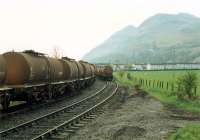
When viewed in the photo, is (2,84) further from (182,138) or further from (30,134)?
(182,138)

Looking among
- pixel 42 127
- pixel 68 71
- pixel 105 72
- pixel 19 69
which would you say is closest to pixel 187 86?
→ pixel 68 71

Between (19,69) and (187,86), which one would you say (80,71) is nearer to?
(187,86)

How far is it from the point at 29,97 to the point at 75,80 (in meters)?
14.9

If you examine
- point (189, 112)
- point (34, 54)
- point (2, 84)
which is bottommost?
point (189, 112)

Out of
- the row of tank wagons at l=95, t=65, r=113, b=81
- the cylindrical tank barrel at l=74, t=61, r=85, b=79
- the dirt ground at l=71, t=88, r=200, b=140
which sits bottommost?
the dirt ground at l=71, t=88, r=200, b=140

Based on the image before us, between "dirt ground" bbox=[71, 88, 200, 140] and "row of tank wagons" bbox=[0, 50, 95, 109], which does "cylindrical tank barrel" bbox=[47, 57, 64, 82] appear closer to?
"row of tank wagons" bbox=[0, 50, 95, 109]

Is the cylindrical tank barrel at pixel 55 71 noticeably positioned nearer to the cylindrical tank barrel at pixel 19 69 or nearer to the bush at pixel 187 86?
the cylindrical tank barrel at pixel 19 69

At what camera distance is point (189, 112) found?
78.0ft

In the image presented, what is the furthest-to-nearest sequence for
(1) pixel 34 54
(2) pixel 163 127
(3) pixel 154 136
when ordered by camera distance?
(1) pixel 34 54 < (2) pixel 163 127 < (3) pixel 154 136

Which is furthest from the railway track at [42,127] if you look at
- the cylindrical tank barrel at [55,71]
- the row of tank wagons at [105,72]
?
the row of tank wagons at [105,72]

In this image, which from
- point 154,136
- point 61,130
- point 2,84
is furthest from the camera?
point 2,84

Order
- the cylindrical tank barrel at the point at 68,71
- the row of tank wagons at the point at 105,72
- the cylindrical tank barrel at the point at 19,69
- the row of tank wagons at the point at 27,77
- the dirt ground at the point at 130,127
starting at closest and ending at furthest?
the dirt ground at the point at 130,127, the row of tank wagons at the point at 27,77, the cylindrical tank barrel at the point at 19,69, the cylindrical tank barrel at the point at 68,71, the row of tank wagons at the point at 105,72

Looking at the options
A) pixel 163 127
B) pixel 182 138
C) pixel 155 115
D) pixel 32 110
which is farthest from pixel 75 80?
pixel 182 138

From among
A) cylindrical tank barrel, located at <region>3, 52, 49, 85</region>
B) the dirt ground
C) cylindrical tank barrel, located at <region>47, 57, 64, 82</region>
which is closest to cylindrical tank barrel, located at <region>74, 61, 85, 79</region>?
cylindrical tank barrel, located at <region>47, 57, 64, 82</region>
